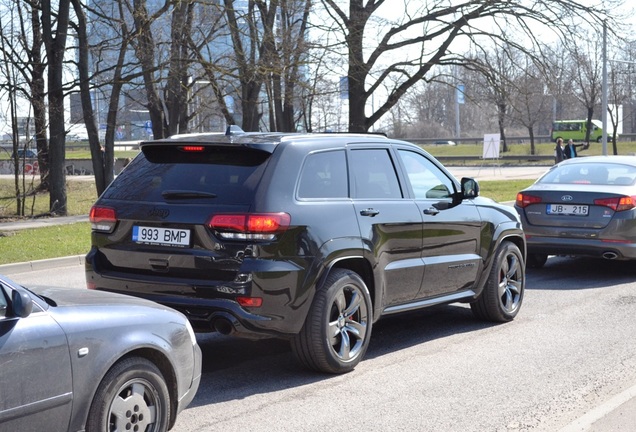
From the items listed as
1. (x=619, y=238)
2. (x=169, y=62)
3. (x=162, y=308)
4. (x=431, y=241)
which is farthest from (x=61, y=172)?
(x=162, y=308)

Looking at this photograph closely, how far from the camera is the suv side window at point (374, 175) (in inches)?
281

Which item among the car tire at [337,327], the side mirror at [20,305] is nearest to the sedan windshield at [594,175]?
the car tire at [337,327]

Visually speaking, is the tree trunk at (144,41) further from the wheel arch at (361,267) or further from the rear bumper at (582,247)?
the wheel arch at (361,267)

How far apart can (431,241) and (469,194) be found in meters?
0.81

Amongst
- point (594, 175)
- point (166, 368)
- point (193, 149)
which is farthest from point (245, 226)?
point (594, 175)

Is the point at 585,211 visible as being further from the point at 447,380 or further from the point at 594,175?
the point at 447,380

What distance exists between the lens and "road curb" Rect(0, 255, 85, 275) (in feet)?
43.4

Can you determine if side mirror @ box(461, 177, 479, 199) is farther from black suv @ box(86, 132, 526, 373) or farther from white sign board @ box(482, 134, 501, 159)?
white sign board @ box(482, 134, 501, 159)

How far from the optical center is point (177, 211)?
6.30 metres

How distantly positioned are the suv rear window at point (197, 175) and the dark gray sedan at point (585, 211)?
21.1 ft

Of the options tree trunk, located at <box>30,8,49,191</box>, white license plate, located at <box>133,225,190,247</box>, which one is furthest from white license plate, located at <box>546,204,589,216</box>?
tree trunk, located at <box>30,8,49,191</box>

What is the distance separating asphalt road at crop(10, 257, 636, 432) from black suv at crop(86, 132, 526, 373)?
402 millimetres

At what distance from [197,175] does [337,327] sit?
1.48m

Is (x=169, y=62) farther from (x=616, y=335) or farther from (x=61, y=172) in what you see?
(x=616, y=335)
